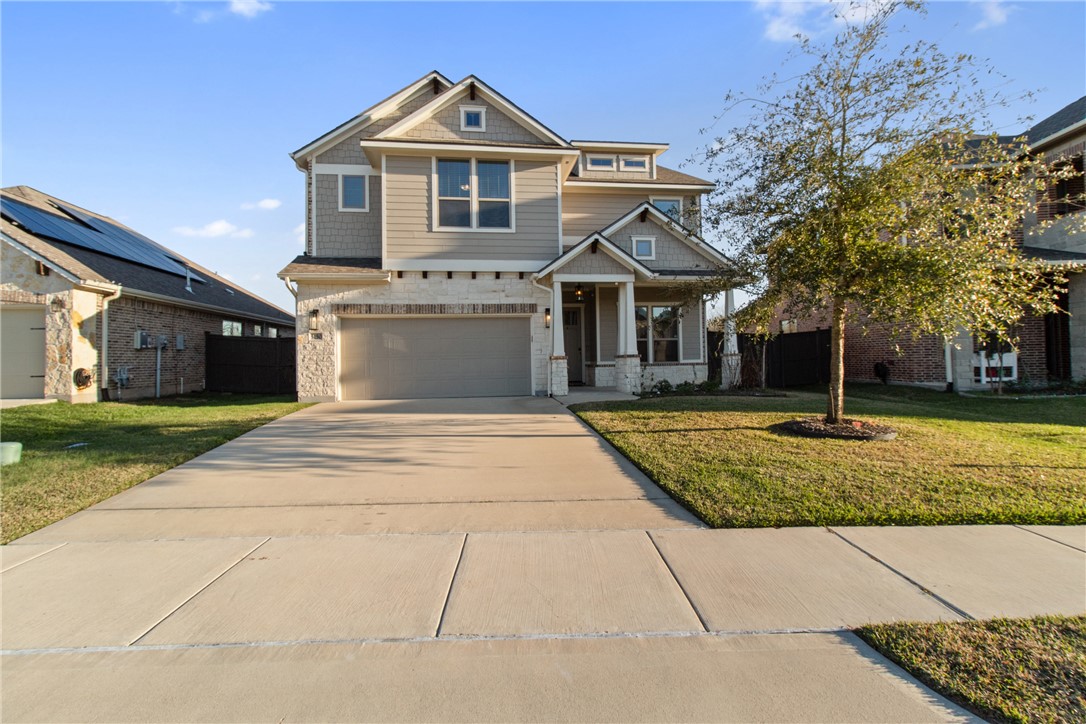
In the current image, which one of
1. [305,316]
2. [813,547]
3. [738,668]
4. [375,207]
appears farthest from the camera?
[375,207]

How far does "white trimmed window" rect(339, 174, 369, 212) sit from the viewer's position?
49.3 ft

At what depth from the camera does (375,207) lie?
15.1 metres

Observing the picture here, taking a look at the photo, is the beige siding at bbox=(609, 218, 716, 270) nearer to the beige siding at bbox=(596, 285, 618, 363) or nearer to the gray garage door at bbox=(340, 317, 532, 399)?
the beige siding at bbox=(596, 285, 618, 363)

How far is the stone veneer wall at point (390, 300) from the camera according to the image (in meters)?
13.9

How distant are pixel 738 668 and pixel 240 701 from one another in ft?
7.88

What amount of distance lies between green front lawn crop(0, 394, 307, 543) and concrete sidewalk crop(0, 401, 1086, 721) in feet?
2.06

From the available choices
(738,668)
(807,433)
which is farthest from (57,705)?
(807,433)

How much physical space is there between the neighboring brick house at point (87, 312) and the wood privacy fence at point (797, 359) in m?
17.3

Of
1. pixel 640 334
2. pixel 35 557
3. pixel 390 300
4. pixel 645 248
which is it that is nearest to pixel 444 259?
pixel 390 300

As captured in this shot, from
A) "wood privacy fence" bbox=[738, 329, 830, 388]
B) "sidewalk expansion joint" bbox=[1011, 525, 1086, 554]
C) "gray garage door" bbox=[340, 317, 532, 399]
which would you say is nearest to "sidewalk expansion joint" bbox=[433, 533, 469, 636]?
"sidewalk expansion joint" bbox=[1011, 525, 1086, 554]

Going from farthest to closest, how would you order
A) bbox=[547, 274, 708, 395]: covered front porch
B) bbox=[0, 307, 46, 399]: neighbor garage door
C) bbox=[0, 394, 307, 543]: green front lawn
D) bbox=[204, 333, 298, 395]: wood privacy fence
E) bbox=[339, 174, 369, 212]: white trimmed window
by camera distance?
1. bbox=[204, 333, 298, 395]: wood privacy fence
2. bbox=[547, 274, 708, 395]: covered front porch
3. bbox=[339, 174, 369, 212]: white trimmed window
4. bbox=[0, 307, 46, 399]: neighbor garage door
5. bbox=[0, 394, 307, 543]: green front lawn

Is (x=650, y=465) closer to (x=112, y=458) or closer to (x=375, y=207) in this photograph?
(x=112, y=458)

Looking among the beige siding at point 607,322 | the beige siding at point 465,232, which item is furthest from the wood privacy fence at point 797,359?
the beige siding at point 465,232

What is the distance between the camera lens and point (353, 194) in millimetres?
15078
